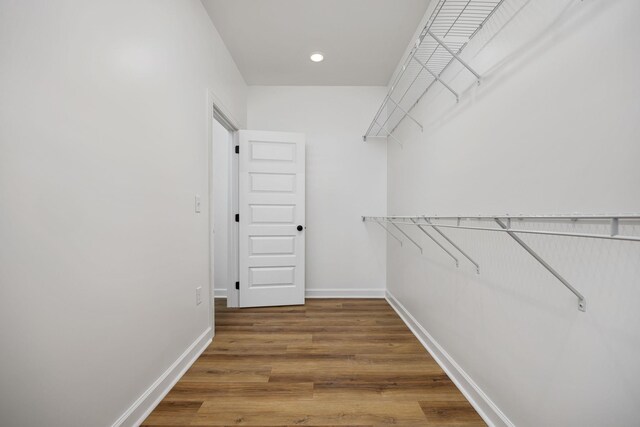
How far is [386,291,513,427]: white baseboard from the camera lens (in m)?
1.29

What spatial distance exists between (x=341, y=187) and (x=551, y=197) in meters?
2.49

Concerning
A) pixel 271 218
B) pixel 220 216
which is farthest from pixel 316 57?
pixel 220 216

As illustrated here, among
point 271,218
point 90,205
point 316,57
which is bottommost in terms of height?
point 271,218

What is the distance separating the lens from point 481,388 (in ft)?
4.63

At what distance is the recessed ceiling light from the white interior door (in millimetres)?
785

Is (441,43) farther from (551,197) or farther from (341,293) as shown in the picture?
(341,293)

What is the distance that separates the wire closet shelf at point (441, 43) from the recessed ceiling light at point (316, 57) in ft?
2.86

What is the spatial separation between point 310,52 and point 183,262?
90.4 inches

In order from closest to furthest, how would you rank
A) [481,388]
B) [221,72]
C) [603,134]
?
1. [603,134]
2. [481,388]
3. [221,72]

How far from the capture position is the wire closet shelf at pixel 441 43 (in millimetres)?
1296

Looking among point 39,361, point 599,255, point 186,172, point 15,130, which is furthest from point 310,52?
point 39,361

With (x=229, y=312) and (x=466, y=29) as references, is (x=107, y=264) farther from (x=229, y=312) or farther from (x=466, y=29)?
(x=466, y=29)

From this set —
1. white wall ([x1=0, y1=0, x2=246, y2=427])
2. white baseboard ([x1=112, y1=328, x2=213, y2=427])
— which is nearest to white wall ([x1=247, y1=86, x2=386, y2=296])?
white baseboard ([x1=112, y1=328, x2=213, y2=427])

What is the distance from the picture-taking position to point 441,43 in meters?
1.27
